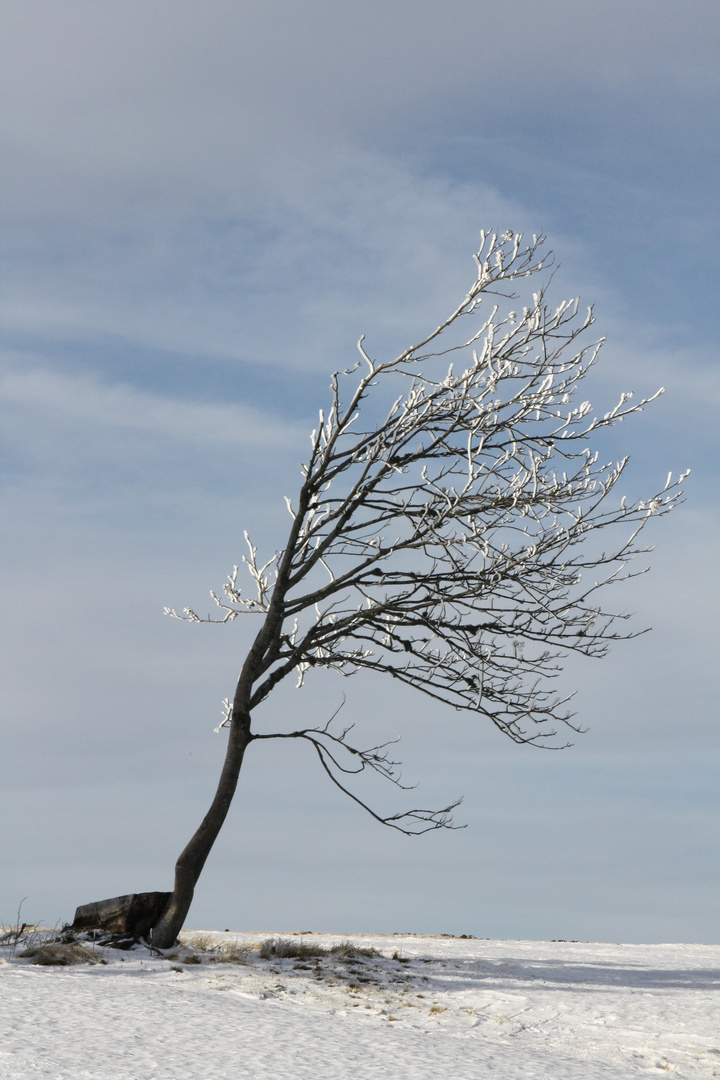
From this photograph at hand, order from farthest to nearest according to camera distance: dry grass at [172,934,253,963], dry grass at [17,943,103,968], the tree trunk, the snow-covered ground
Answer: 1. the tree trunk
2. dry grass at [172,934,253,963]
3. dry grass at [17,943,103,968]
4. the snow-covered ground

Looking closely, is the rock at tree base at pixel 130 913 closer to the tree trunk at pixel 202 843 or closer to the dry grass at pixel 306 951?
the tree trunk at pixel 202 843

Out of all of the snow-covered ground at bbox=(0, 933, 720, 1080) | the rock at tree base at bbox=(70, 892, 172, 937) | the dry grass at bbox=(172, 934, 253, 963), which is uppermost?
the rock at tree base at bbox=(70, 892, 172, 937)

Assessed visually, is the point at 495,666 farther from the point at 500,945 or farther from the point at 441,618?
the point at 500,945

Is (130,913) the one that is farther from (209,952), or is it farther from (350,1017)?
(350,1017)

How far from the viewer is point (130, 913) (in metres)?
11.4

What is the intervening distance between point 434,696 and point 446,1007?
366 cm

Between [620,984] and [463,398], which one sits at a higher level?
[463,398]

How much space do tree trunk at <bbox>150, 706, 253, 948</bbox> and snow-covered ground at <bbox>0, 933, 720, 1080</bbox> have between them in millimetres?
292

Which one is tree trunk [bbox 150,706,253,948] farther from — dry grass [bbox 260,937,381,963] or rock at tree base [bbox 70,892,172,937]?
dry grass [bbox 260,937,381,963]

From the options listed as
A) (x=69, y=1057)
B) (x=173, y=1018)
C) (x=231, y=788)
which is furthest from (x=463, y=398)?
(x=69, y=1057)

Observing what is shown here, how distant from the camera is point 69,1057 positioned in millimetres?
6453

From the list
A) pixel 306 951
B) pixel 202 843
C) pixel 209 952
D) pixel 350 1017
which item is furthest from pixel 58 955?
pixel 350 1017

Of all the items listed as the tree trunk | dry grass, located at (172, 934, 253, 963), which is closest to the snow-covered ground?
dry grass, located at (172, 934, 253, 963)

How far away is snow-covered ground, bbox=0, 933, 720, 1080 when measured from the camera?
22.0 ft
